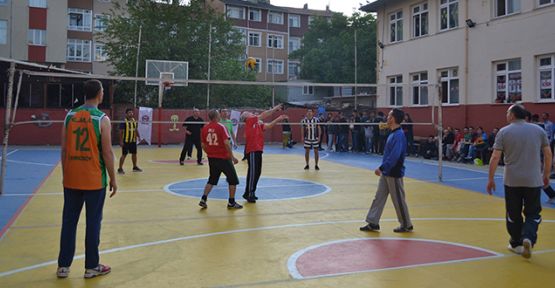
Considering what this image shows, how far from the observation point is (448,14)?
24484mm

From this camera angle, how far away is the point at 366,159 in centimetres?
2145

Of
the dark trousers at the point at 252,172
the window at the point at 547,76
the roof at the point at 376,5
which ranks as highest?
the roof at the point at 376,5

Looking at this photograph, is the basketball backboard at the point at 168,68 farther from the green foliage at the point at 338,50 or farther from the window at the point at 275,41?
the window at the point at 275,41

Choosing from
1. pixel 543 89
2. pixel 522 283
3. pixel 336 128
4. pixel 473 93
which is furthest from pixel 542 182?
pixel 336 128

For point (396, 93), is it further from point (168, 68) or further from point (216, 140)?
point (216, 140)

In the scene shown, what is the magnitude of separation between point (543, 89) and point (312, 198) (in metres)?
13.2

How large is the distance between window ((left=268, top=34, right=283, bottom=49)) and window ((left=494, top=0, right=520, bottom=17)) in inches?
1747

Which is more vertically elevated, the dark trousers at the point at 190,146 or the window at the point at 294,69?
the window at the point at 294,69

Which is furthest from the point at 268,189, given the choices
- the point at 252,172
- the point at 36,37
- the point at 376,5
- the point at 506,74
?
the point at 36,37

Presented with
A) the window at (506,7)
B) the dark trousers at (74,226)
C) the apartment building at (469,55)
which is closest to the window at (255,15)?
the apartment building at (469,55)

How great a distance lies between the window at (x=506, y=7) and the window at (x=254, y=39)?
143 feet

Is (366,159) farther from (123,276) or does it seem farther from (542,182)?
(123,276)

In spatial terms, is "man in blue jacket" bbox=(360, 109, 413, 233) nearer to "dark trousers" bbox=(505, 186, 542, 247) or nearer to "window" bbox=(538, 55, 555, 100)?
"dark trousers" bbox=(505, 186, 542, 247)

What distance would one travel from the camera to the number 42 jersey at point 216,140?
952cm
